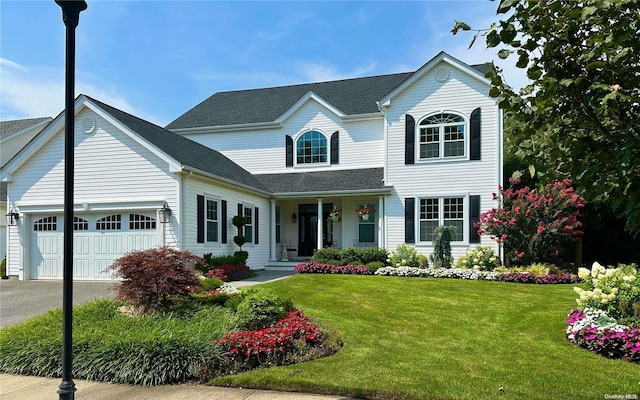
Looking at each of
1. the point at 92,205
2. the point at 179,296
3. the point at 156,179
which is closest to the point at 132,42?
the point at 179,296

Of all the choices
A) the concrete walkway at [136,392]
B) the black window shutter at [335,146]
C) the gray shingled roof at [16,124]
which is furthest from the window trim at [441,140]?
the gray shingled roof at [16,124]

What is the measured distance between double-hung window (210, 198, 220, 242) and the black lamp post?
11.4 metres

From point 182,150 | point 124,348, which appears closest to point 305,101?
point 182,150

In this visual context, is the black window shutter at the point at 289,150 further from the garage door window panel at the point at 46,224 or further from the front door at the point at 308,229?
the garage door window panel at the point at 46,224

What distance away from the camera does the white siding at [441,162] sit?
17.2 m

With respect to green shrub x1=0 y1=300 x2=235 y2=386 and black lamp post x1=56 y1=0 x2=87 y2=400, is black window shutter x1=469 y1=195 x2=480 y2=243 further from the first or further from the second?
black lamp post x1=56 y1=0 x2=87 y2=400

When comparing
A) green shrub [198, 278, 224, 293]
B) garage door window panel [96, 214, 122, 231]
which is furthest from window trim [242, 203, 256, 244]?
green shrub [198, 278, 224, 293]

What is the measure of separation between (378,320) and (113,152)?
10327mm

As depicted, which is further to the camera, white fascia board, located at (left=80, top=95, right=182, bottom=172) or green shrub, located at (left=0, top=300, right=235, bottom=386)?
white fascia board, located at (left=80, top=95, right=182, bottom=172)

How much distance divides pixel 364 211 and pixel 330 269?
142 inches

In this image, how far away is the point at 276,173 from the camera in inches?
832

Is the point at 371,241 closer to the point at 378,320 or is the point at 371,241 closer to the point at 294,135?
the point at 294,135

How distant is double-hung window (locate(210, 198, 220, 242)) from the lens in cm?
1545

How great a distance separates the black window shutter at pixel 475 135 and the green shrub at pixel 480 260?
3.45 m
